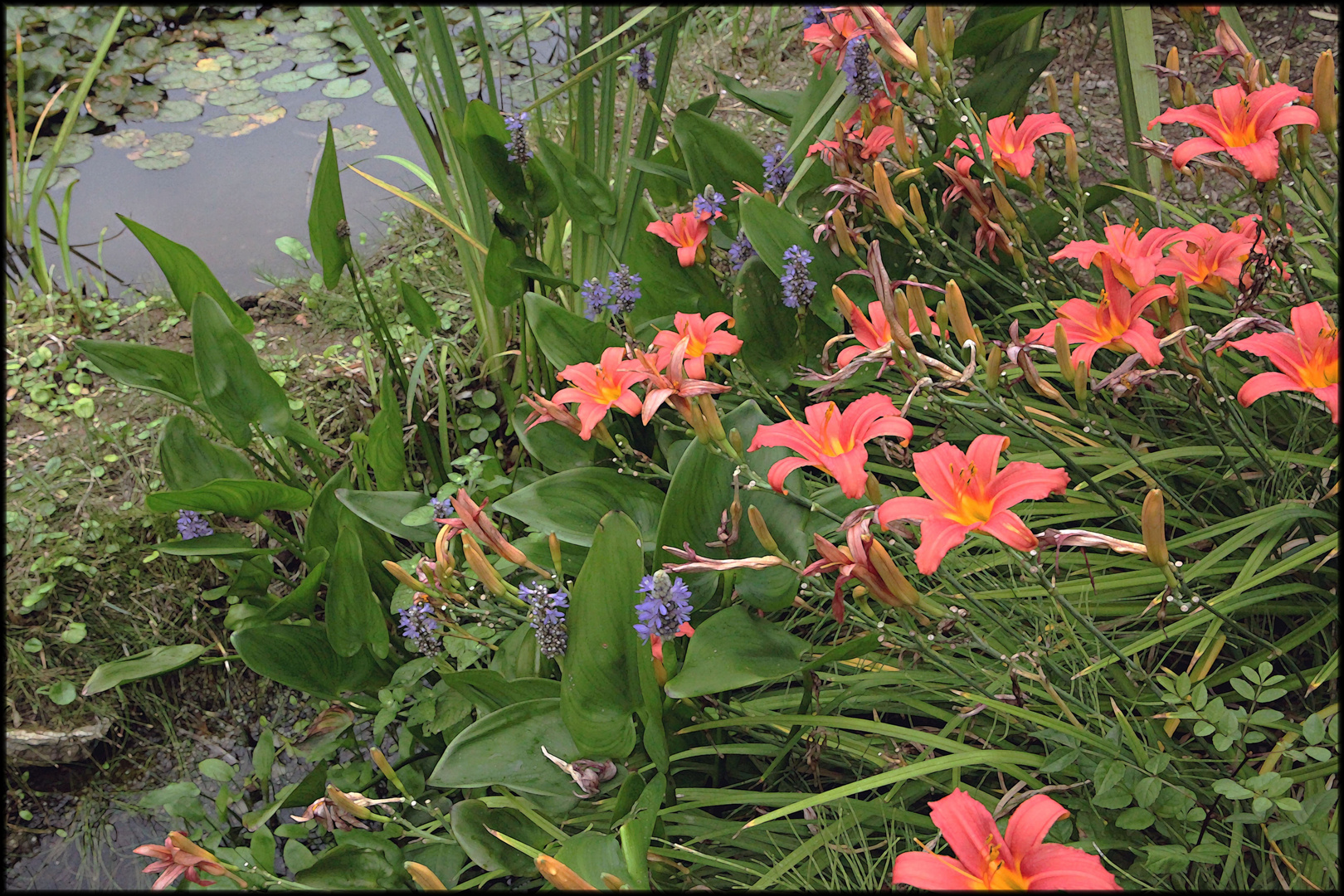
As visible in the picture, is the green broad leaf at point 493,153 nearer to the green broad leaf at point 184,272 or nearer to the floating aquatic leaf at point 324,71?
the green broad leaf at point 184,272

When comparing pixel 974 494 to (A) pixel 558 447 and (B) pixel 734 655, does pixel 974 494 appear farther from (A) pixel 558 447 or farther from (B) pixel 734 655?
(A) pixel 558 447

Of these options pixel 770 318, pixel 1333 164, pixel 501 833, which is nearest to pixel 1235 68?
pixel 1333 164

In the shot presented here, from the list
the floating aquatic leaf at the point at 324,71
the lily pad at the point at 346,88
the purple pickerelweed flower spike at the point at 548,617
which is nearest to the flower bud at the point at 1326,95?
the purple pickerelweed flower spike at the point at 548,617

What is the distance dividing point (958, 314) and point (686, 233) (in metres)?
0.72

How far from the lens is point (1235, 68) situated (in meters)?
1.90

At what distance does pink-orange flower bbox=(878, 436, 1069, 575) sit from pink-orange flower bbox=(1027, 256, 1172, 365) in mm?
215

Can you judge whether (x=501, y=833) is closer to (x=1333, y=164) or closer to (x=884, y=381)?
(x=884, y=381)

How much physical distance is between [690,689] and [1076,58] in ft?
6.96

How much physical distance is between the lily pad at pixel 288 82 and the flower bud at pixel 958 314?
9.97 feet

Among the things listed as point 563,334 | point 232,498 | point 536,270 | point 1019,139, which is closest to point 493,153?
point 536,270

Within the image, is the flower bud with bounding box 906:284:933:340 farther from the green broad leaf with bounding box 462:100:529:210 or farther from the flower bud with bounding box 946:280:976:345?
the green broad leaf with bounding box 462:100:529:210

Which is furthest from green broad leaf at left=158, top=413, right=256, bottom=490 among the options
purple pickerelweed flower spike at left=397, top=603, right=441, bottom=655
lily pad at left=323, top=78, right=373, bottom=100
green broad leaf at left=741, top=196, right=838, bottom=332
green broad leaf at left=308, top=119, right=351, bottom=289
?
lily pad at left=323, top=78, right=373, bottom=100

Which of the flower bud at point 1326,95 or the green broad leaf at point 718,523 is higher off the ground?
the flower bud at point 1326,95

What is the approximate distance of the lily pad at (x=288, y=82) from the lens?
327 cm
